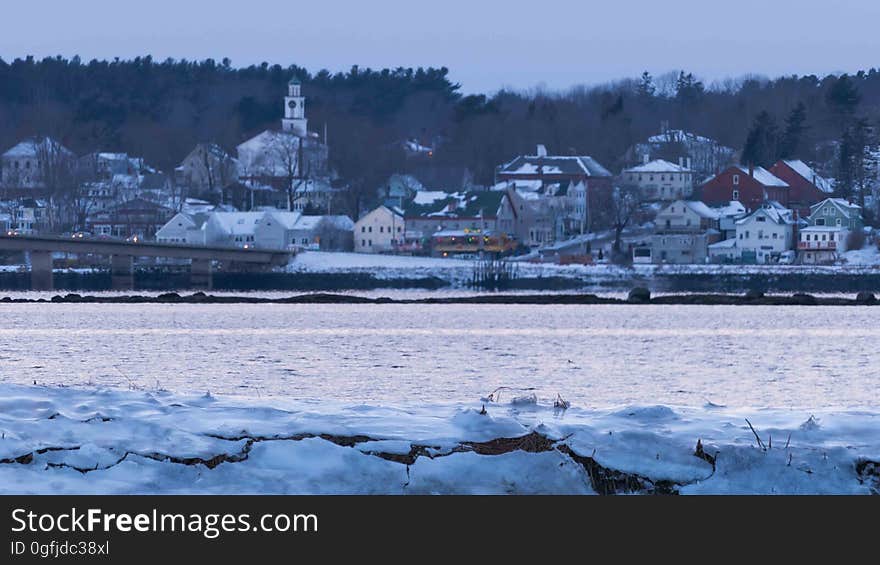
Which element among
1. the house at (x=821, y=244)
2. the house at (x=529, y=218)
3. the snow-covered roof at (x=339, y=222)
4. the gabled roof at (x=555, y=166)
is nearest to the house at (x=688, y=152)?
the gabled roof at (x=555, y=166)

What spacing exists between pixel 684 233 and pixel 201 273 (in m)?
33.9

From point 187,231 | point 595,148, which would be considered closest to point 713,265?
point 187,231

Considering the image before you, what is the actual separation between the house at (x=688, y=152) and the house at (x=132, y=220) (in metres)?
44.2

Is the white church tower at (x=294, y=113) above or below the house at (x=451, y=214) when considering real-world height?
above

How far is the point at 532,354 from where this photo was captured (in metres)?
39.4

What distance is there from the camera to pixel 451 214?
5162 inches

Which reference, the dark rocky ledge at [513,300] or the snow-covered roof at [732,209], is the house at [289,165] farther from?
the dark rocky ledge at [513,300]

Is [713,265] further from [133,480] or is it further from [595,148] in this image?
[133,480]

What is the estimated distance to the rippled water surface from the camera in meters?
28.4

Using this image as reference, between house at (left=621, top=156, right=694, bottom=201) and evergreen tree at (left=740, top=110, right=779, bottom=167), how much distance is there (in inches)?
207

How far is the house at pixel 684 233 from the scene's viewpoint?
116125 mm

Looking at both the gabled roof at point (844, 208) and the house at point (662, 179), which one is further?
the house at point (662, 179)
